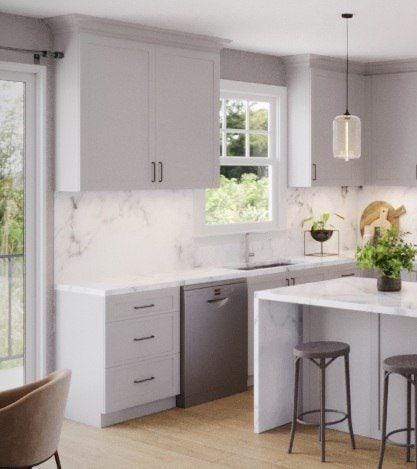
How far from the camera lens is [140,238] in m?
6.30

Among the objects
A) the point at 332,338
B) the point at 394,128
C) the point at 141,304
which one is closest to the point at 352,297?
the point at 332,338

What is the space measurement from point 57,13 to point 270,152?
2.53 metres

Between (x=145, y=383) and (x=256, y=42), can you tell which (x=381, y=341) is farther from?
(x=256, y=42)

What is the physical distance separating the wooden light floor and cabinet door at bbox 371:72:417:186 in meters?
2.96

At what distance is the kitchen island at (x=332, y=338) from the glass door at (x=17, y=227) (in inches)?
59.6

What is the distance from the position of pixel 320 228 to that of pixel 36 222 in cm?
293

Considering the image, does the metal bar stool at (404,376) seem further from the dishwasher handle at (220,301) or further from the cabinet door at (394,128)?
the cabinet door at (394,128)

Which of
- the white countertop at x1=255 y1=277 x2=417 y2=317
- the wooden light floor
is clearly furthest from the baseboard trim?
the white countertop at x1=255 y1=277 x2=417 y2=317

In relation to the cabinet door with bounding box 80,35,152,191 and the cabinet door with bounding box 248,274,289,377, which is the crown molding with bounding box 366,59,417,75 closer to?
the cabinet door with bounding box 248,274,289,377

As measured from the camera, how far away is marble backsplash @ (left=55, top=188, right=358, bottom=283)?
5812 mm

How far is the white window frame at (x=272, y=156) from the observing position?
6918 millimetres

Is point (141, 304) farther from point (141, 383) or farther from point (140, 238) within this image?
point (140, 238)

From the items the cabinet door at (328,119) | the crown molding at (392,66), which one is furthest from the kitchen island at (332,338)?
the crown molding at (392,66)

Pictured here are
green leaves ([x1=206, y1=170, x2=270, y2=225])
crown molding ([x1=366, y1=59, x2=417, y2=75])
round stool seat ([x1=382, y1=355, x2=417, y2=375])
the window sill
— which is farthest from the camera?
crown molding ([x1=366, y1=59, x2=417, y2=75])
